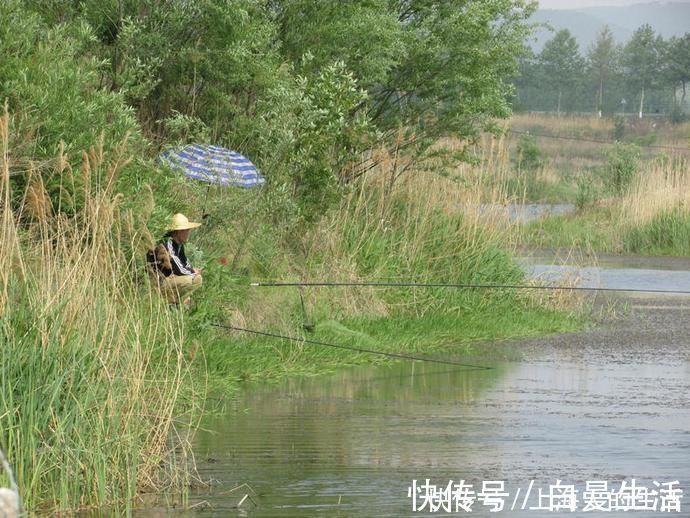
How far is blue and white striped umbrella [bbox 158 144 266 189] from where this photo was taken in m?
14.5

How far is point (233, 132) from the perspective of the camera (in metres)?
16.1

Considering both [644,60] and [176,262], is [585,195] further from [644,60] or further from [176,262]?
[644,60]

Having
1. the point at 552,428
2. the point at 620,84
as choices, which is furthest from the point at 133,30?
the point at 620,84

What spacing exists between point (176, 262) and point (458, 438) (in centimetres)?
280

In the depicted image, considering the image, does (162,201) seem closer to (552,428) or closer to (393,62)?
(552,428)

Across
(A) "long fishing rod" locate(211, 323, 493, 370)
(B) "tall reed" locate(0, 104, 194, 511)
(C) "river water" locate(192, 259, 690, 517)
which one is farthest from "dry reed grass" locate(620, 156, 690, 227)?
(B) "tall reed" locate(0, 104, 194, 511)

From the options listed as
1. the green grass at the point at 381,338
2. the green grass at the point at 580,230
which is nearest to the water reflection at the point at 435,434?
the green grass at the point at 381,338

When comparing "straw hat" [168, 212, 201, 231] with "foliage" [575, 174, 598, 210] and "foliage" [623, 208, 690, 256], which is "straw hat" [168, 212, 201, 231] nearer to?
"foliage" [623, 208, 690, 256]

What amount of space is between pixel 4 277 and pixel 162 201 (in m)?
4.88

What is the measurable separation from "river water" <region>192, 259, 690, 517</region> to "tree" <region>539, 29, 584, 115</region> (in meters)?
119

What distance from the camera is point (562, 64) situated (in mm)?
138000

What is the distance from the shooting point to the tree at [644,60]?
424 feet

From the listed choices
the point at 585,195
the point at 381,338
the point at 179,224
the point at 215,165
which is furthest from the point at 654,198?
the point at 179,224

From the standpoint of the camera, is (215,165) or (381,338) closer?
(215,165)
